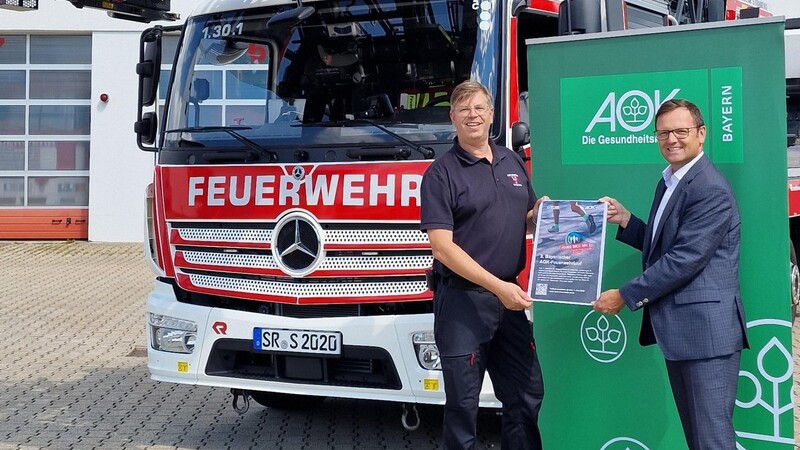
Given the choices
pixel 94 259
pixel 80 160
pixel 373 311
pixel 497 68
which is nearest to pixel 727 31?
pixel 497 68

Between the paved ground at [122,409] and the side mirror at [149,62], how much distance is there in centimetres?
199

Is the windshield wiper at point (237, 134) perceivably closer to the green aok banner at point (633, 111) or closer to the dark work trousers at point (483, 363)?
the dark work trousers at point (483, 363)

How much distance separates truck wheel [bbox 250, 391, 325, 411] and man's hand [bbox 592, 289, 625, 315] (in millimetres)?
3148

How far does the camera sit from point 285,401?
6.79 meters

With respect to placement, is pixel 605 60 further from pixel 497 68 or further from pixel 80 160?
pixel 80 160

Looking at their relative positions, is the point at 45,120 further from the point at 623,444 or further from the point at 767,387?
the point at 767,387

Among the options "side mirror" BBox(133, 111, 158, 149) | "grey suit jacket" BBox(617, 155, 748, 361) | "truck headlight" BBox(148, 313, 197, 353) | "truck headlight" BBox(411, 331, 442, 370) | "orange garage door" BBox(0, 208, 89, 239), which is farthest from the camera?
"orange garage door" BBox(0, 208, 89, 239)

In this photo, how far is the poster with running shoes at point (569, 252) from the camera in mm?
4078

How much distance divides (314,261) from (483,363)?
126 cm

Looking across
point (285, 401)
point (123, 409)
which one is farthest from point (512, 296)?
point (123, 409)

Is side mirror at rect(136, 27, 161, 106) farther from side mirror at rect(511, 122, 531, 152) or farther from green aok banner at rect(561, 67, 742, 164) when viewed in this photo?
green aok banner at rect(561, 67, 742, 164)

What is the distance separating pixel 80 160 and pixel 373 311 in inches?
529

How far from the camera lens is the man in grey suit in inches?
147

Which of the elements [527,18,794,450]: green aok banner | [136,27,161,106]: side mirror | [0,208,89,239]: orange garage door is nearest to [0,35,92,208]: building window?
[0,208,89,239]: orange garage door
